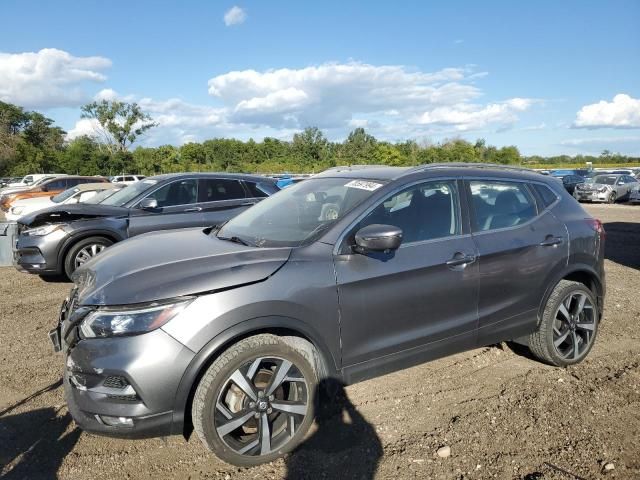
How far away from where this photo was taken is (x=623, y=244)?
10766 millimetres

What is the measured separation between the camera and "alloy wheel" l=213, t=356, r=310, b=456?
2750 millimetres

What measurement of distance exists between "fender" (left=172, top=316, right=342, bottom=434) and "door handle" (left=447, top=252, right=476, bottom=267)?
3.81ft

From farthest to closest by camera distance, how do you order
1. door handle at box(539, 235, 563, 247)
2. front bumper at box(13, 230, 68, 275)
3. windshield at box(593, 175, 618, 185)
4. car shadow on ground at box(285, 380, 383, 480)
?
1. windshield at box(593, 175, 618, 185)
2. front bumper at box(13, 230, 68, 275)
3. door handle at box(539, 235, 563, 247)
4. car shadow on ground at box(285, 380, 383, 480)

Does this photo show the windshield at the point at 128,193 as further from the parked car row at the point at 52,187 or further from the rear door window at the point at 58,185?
the rear door window at the point at 58,185

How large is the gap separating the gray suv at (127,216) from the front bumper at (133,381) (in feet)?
14.2

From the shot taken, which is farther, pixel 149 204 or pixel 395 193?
pixel 149 204

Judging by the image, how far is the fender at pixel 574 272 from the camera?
13.1 feet

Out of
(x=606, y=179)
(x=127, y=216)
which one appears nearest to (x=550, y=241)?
(x=127, y=216)

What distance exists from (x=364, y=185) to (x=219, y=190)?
16.4ft

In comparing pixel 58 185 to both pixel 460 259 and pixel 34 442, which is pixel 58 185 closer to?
pixel 34 442

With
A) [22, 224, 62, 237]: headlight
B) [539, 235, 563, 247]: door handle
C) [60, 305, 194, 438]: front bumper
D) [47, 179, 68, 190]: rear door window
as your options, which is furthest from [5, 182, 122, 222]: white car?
[539, 235, 563, 247]: door handle

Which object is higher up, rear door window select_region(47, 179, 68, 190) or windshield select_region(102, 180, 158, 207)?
windshield select_region(102, 180, 158, 207)

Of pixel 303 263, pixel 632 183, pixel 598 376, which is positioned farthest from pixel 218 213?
pixel 632 183

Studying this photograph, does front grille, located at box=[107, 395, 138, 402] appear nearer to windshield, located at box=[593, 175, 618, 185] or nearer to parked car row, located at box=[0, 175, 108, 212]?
parked car row, located at box=[0, 175, 108, 212]
